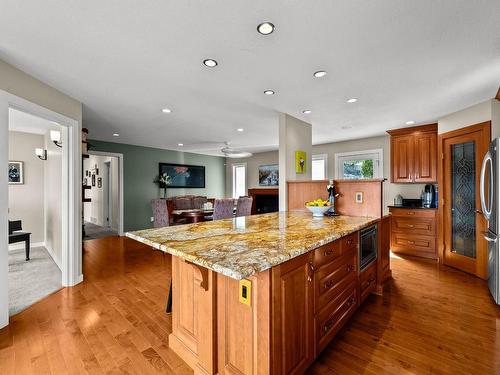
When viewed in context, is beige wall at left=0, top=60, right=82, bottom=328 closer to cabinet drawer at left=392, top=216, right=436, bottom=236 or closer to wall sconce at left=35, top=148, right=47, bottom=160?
wall sconce at left=35, top=148, right=47, bottom=160

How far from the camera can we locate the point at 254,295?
122 centimetres

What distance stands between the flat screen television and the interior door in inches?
241

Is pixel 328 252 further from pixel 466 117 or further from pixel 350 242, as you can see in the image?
pixel 466 117

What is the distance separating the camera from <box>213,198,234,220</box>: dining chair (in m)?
4.23

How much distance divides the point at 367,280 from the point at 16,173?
616 centimetres

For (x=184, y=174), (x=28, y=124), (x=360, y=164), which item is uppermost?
(x=28, y=124)

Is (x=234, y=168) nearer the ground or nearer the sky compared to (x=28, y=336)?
nearer the sky

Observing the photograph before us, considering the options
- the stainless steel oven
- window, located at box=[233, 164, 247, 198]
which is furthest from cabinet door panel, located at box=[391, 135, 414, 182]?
Answer: window, located at box=[233, 164, 247, 198]

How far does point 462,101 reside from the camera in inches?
120

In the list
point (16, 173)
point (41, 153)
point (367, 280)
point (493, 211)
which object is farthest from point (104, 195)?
point (493, 211)

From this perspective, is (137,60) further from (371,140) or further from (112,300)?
(371,140)

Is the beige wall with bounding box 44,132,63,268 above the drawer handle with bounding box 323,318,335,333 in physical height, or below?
above

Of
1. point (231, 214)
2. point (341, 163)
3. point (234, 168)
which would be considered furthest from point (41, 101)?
point (234, 168)

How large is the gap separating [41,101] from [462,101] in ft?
16.3
